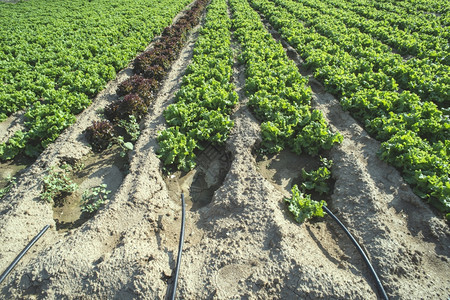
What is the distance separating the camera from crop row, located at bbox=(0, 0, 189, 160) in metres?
8.27

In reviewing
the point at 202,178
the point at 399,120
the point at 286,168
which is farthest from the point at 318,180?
the point at 399,120

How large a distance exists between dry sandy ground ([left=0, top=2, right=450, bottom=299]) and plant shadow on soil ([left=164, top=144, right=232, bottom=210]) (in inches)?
1.4

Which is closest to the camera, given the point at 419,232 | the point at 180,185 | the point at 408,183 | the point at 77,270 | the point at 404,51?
the point at 77,270

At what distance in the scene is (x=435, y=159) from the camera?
5816mm

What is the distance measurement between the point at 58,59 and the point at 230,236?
12.1 meters

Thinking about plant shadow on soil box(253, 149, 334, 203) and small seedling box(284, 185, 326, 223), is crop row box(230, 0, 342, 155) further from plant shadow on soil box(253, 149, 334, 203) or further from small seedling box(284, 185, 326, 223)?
small seedling box(284, 185, 326, 223)

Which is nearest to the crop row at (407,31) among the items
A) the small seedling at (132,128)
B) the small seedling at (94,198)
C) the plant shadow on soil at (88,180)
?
the small seedling at (132,128)

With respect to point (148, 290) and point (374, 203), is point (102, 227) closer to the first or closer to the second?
point (148, 290)

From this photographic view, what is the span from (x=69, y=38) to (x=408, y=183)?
718 inches

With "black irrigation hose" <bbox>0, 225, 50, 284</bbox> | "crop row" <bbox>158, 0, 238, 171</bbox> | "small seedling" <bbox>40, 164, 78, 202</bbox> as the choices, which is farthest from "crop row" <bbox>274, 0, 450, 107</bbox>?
"black irrigation hose" <bbox>0, 225, 50, 284</bbox>

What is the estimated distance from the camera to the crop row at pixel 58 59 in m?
8.27

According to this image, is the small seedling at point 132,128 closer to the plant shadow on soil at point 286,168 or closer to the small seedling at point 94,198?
the small seedling at point 94,198

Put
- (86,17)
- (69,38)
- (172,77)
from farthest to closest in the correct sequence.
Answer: (86,17) < (69,38) < (172,77)

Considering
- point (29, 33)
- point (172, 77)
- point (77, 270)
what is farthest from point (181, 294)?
point (29, 33)
